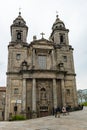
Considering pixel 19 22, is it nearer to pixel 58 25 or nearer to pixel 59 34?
pixel 58 25

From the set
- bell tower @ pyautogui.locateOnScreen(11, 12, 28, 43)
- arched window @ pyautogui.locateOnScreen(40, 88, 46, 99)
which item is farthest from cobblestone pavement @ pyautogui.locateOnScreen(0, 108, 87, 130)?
bell tower @ pyautogui.locateOnScreen(11, 12, 28, 43)

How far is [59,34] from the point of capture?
38.5 m

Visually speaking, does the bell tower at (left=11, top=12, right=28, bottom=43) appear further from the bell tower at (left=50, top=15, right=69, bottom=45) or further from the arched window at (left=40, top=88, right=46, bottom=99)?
the arched window at (left=40, top=88, right=46, bottom=99)

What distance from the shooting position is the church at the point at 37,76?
1198 inches

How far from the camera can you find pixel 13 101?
30.0 m

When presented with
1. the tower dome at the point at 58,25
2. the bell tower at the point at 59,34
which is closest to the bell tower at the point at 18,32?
the bell tower at the point at 59,34

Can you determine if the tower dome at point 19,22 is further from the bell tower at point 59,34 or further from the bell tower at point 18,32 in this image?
the bell tower at point 59,34

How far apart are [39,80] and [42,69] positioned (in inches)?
83.2

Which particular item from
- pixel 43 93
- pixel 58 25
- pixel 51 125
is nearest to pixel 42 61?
pixel 43 93

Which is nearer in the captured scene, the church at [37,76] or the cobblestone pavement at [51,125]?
the cobblestone pavement at [51,125]

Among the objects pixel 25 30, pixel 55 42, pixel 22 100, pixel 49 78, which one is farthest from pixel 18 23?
pixel 22 100

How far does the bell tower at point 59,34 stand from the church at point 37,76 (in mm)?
402

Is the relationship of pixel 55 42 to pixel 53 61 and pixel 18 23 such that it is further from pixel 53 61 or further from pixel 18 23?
pixel 18 23

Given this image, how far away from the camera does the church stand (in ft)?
99.8
